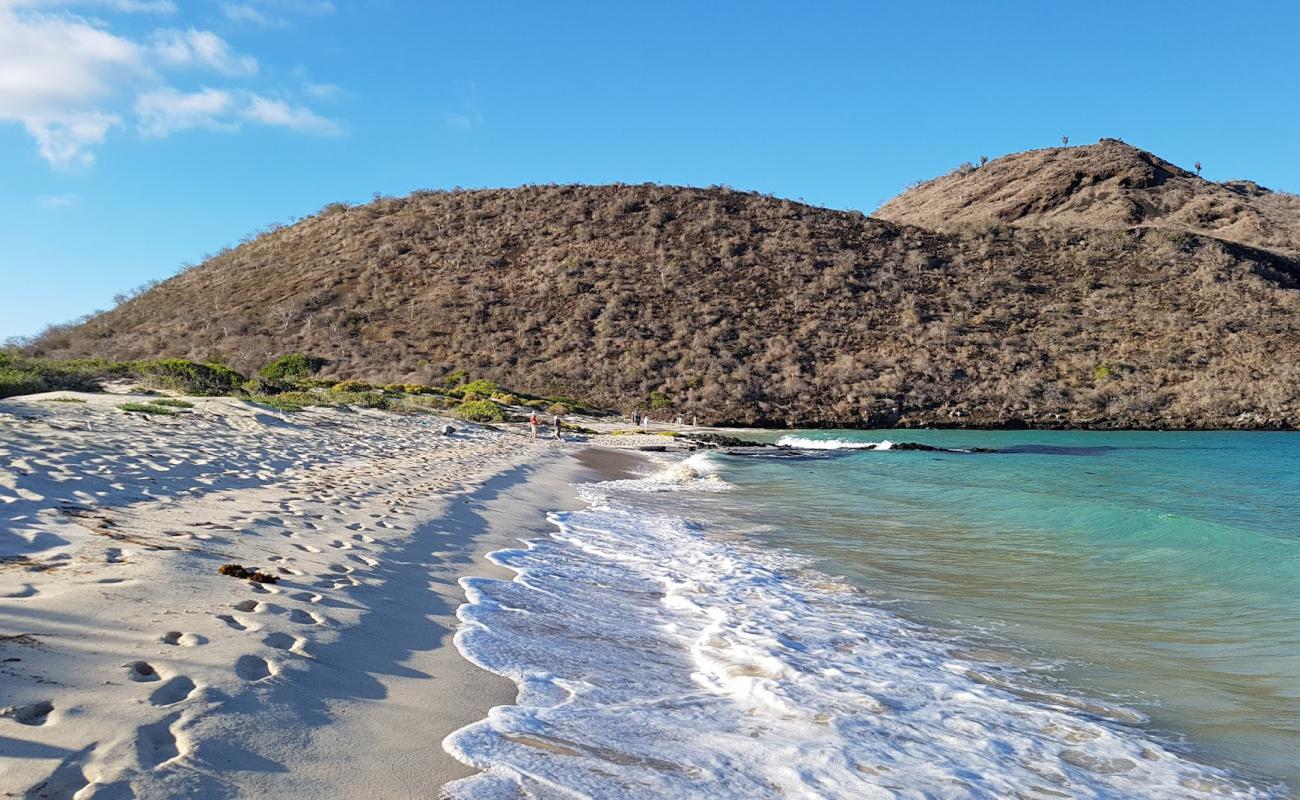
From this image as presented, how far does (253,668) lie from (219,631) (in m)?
0.51

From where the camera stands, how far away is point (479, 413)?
30.2 metres

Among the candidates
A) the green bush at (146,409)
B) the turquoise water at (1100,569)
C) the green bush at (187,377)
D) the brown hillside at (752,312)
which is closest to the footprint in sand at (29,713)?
the turquoise water at (1100,569)

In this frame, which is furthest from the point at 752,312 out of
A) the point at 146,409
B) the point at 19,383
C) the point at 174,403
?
the point at 146,409

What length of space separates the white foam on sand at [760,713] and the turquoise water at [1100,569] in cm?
67

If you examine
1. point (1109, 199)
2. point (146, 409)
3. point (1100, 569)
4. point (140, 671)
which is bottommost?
point (1100, 569)

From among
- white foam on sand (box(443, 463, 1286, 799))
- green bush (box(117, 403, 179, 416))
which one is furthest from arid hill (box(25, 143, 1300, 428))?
white foam on sand (box(443, 463, 1286, 799))

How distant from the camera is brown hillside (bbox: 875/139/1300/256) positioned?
73.9 metres

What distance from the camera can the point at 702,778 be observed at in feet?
11.1

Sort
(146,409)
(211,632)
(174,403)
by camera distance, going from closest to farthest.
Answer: (211,632) < (146,409) < (174,403)

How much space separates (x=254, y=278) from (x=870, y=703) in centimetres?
7041

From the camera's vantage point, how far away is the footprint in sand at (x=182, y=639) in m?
3.67

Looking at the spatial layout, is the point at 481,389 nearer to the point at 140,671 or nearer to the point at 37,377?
the point at 37,377

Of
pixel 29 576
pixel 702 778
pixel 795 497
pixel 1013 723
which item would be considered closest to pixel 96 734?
pixel 29 576

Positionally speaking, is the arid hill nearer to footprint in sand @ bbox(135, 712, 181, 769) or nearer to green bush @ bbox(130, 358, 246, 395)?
green bush @ bbox(130, 358, 246, 395)
